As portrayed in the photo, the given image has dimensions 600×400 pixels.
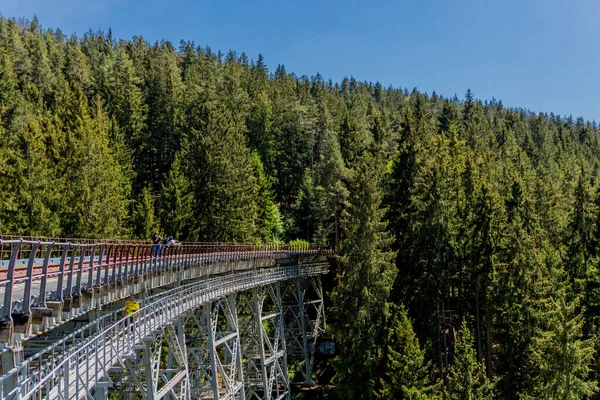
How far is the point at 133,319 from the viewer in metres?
15.5

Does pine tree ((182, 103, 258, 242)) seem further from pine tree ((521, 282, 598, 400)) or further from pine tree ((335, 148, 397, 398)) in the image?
pine tree ((521, 282, 598, 400))

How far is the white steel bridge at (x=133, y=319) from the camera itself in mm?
9953

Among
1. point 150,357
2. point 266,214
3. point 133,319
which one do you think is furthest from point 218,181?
point 133,319

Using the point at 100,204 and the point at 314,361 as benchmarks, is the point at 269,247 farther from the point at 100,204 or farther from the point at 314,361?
the point at 100,204

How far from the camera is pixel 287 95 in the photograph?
87.1 m

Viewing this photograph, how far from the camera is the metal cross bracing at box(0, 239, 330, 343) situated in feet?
32.2

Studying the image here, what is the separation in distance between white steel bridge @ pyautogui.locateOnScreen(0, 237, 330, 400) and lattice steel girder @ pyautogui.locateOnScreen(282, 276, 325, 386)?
0.40ft

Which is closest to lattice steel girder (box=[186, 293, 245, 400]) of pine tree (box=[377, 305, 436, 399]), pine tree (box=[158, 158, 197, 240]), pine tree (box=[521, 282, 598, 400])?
pine tree (box=[377, 305, 436, 399])

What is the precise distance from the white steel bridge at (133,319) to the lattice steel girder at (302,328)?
123 millimetres

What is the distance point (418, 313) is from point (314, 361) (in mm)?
11180

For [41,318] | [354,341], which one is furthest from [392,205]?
[41,318]

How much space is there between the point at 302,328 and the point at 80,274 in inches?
1034

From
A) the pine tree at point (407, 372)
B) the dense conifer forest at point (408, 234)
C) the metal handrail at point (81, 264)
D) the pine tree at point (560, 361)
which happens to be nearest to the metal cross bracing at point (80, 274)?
the metal handrail at point (81, 264)

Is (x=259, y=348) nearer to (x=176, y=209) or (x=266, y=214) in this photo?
(x=176, y=209)
